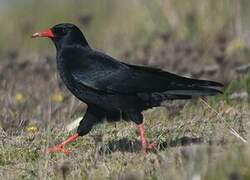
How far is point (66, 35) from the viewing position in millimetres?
8117

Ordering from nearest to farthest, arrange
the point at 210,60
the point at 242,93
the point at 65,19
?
1. the point at 242,93
2. the point at 210,60
3. the point at 65,19

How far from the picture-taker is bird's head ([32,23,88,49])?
8039 mm

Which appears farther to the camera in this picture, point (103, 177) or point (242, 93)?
point (242, 93)

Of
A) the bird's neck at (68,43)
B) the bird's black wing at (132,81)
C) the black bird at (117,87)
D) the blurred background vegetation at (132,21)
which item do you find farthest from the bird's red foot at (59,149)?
the blurred background vegetation at (132,21)

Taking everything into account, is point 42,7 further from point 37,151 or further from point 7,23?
point 37,151

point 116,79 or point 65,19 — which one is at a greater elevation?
point 116,79

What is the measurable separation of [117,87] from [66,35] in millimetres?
969

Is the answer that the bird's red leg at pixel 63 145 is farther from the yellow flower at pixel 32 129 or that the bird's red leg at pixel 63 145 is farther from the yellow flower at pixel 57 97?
the yellow flower at pixel 57 97

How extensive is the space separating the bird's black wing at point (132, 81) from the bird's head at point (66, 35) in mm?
493

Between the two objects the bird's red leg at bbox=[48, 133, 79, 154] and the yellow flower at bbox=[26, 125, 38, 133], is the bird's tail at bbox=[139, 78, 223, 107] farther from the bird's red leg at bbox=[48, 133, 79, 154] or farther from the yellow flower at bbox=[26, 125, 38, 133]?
the yellow flower at bbox=[26, 125, 38, 133]

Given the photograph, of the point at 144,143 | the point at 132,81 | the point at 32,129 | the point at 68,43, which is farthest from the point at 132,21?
the point at 144,143

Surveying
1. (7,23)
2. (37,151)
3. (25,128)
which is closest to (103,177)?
(37,151)

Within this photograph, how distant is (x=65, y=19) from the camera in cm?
1952

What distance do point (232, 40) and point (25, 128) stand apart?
574 cm
